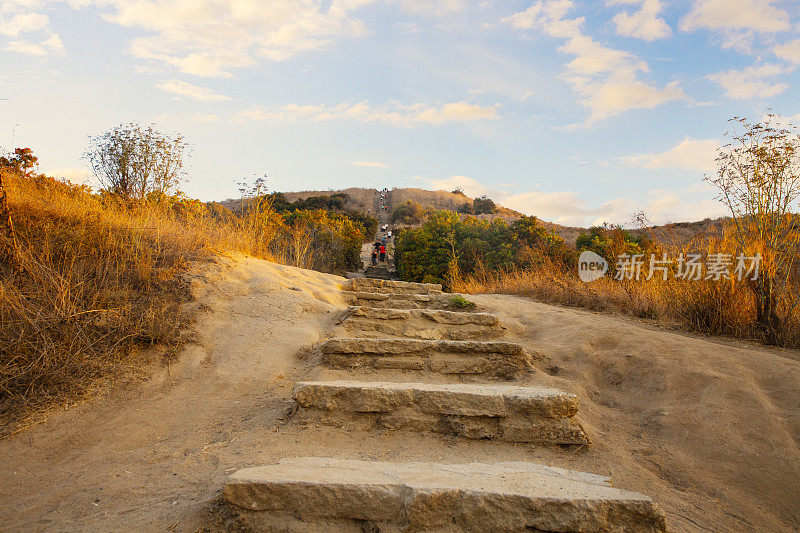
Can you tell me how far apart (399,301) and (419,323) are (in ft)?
3.11

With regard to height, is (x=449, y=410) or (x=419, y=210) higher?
(x=419, y=210)

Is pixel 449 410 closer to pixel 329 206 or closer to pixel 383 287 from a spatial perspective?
pixel 383 287

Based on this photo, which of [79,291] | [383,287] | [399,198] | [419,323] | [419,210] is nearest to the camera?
[79,291]

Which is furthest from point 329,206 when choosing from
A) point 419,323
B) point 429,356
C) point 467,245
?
point 429,356

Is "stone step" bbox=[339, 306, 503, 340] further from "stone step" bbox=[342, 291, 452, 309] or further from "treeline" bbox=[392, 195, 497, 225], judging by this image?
"treeline" bbox=[392, 195, 497, 225]

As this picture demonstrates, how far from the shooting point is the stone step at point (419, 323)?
459 cm

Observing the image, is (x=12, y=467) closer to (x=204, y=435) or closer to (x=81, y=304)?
(x=204, y=435)

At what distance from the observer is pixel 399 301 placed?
5598mm

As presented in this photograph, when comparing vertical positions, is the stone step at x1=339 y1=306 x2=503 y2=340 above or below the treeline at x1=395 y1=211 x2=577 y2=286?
below

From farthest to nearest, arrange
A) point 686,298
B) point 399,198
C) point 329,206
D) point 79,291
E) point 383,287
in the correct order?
point 399,198, point 329,206, point 383,287, point 686,298, point 79,291

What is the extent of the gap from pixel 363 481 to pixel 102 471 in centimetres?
156

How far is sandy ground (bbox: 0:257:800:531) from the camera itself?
214cm

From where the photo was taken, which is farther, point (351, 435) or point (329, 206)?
point (329, 206)

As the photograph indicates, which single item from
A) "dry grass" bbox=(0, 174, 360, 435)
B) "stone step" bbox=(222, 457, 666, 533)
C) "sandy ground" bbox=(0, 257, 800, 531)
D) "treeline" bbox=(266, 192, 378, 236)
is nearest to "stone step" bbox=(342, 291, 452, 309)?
"sandy ground" bbox=(0, 257, 800, 531)
